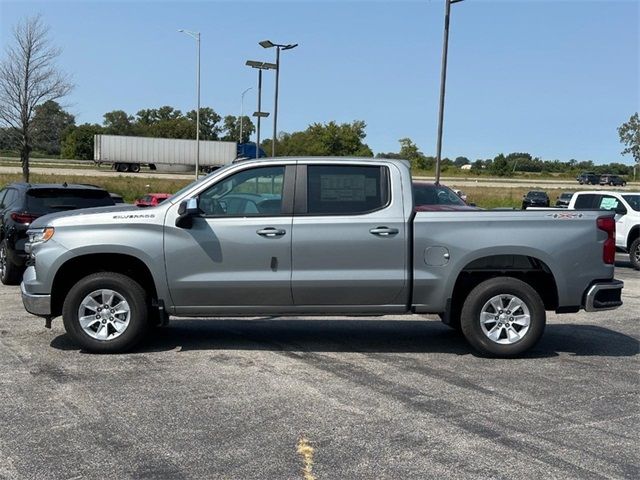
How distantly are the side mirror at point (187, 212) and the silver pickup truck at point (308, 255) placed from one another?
0.01 metres

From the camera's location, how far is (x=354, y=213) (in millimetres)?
7020

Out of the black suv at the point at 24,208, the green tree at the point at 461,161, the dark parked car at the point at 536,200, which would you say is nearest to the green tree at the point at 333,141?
the dark parked car at the point at 536,200

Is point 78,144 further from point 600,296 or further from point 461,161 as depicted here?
point 600,296

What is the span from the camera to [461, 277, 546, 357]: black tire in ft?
23.1

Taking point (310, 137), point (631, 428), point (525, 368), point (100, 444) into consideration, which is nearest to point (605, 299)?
point (525, 368)

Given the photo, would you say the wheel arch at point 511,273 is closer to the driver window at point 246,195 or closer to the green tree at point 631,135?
the driver window at point 246,195

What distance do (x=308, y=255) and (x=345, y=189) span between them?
770mm

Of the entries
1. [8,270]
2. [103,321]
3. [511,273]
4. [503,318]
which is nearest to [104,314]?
[103,321]

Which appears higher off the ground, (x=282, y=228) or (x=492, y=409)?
(x=282, y=228)

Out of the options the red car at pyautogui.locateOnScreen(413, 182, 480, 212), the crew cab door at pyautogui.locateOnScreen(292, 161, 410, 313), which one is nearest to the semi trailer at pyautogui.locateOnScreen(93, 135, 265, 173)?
the red car at pyautogui.locateOnScreen(413, 182, 480, 212)

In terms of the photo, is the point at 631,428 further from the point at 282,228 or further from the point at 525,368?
the point at 282,228

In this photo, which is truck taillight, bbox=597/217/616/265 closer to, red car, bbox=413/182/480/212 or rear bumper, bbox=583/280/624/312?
rear bumper, bbox=583/280/624/312

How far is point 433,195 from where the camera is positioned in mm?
14977

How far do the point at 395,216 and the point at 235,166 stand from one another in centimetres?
165
